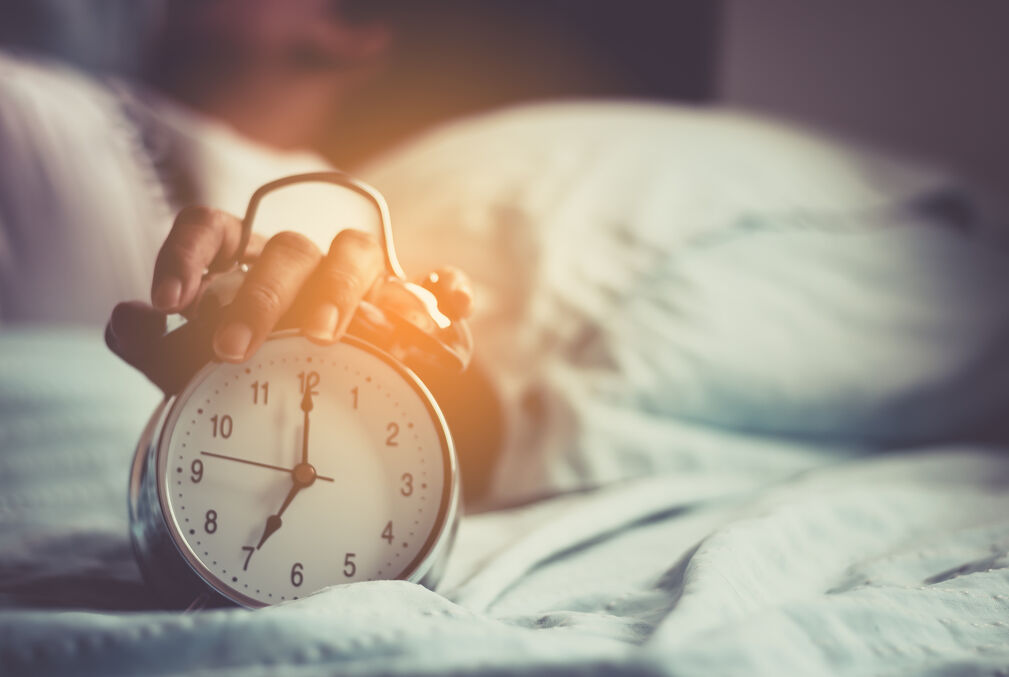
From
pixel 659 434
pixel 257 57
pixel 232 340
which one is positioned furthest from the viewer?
pixel 257 57

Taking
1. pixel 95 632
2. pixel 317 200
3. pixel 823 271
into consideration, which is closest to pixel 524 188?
pixel 823 271

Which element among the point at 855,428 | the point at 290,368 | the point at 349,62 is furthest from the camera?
the point at 349,62

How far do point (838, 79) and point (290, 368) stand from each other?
132 cm

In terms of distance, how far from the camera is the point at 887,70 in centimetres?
140

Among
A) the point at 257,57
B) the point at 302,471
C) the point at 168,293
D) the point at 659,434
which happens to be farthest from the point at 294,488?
the point at 257,57

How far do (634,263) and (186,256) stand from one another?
530 millimetres

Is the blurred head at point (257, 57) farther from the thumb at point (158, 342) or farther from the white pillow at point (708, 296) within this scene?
the thumb at point (158, 342)

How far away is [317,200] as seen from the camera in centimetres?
50

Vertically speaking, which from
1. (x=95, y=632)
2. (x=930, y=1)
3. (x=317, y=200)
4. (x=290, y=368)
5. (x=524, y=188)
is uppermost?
(x=930, y=1)

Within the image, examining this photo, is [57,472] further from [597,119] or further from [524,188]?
[597,119]

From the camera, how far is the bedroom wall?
1340 millimetres

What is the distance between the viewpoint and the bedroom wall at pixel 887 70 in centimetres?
134

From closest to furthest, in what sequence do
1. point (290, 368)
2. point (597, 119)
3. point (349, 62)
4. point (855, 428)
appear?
point (290, 368) → point (855, 428) → point (597, 119) → point (349, 62)

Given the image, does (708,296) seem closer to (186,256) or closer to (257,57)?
(186,256)
